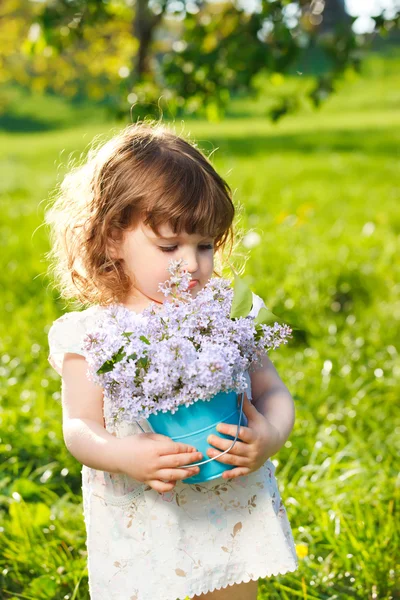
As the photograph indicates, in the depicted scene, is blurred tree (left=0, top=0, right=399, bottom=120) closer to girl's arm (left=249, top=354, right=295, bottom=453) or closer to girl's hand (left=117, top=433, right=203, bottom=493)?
girl's arm (left=249, top=354, right=295, bottom=453)

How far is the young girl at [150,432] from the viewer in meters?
1.79

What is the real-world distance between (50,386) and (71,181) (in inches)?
63.4

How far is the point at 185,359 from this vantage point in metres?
1.50

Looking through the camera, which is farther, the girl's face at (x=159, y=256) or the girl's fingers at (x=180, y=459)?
the girl's face at (x=159, y=256)

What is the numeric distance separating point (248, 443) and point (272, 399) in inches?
11.3

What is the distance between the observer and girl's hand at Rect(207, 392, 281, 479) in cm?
156

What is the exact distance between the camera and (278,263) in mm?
4742

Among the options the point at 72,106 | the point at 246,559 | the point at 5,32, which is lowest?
the point at 72,106

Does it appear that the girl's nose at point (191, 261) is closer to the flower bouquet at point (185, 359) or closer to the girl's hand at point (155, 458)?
the flower bouquet at point (185, 359)

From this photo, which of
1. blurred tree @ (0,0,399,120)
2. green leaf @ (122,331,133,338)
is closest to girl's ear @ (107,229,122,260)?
green leaf @ (122,331,133,338)

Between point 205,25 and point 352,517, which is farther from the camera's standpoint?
point 205,25

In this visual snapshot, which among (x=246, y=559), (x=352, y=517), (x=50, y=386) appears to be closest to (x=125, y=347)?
(x=246, y=559)

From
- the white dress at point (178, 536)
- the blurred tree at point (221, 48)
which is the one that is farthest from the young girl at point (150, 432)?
the blurred tree at point (221, 48)

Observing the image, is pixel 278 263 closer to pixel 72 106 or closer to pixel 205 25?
pixel 205 25
